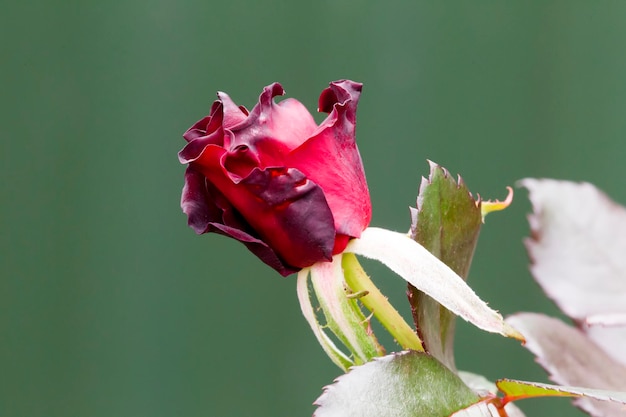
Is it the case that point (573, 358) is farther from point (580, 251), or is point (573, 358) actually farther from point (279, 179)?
point (279, 179)

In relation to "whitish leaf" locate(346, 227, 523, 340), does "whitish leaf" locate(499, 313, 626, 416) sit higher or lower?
lower

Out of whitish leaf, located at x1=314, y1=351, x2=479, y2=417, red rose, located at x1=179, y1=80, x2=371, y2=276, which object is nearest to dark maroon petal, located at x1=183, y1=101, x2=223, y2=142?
red rose, located at x1=179, y1=80, x2=371, y2=276

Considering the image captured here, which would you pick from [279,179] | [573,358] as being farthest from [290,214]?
[573,358]

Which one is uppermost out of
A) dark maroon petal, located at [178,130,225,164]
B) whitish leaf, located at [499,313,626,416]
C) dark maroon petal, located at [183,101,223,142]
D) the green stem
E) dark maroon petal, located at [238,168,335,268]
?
dark maroon petal, located at [183,101,223,142]

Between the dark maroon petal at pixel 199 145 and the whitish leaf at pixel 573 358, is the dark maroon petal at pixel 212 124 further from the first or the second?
the whitish leaf at pixel 573 358

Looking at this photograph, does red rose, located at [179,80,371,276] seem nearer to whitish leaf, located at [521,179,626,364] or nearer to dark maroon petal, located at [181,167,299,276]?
dark maroon petal, located at [181,167,299,276]

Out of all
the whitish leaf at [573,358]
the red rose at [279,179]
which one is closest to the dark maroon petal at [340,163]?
the red rose at [279,179]
